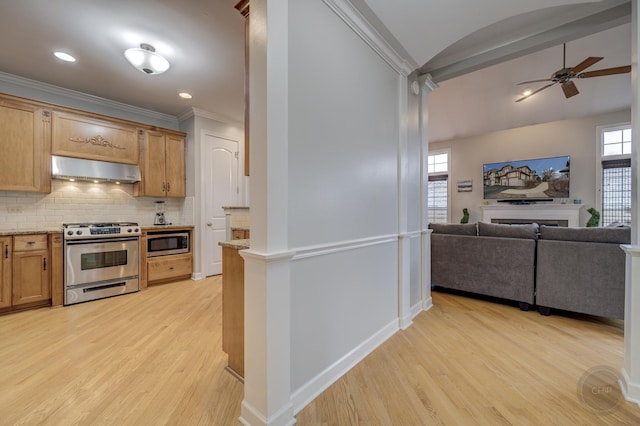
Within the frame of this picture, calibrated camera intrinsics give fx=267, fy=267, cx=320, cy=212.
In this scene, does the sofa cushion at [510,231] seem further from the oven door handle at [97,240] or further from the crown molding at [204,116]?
the oven door handle at [97,240]

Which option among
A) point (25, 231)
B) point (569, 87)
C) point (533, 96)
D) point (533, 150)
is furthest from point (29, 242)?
point (533, 150)

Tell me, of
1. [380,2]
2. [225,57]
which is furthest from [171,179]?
[380,2]

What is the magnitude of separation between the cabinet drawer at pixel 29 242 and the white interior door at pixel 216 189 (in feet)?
5.83

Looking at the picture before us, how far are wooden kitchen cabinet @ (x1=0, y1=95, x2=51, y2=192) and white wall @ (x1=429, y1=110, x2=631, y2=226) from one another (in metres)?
7.61

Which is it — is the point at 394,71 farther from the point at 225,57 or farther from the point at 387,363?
the point at 387,363

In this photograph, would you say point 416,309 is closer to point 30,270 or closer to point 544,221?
point 30,270

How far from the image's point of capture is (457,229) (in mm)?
3375

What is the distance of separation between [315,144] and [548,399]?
203 cm

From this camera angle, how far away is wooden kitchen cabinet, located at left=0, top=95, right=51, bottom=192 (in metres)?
2.95

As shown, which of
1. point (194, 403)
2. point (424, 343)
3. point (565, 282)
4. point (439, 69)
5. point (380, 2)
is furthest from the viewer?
point (439, 69)

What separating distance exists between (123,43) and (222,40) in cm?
91

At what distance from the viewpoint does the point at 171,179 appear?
4.25 metres

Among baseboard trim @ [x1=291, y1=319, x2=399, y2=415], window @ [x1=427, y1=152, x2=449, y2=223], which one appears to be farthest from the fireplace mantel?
baseboard trim @ [x1=291, y1=319, x2=399, y2=415]

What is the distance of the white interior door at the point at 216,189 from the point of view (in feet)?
14.2
